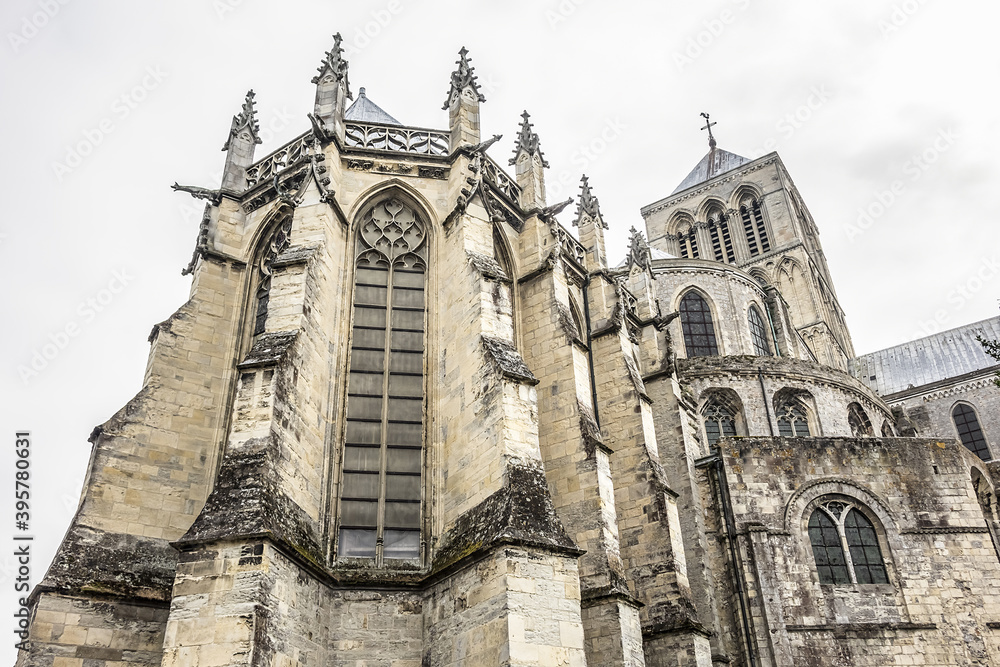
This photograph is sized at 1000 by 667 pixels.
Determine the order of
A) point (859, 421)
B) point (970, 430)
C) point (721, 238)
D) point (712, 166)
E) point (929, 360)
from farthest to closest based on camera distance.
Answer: point (712, 166)
point (721, 238)
point (929, 360)
point (970, 430)
point (859, 421)

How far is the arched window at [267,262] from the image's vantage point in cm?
1436

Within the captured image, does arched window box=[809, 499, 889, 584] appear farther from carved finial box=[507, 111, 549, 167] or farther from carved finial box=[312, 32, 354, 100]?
carved finial box=[312, 32, 354, 100]

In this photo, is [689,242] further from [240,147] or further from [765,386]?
[240,147]

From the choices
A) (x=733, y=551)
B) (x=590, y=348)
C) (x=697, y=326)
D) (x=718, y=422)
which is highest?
(x=697, y=326)

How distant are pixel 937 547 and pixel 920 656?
2489 mm

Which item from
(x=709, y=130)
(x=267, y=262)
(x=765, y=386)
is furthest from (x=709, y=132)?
(x=267, y=262)

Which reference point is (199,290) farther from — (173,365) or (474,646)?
(474,646)

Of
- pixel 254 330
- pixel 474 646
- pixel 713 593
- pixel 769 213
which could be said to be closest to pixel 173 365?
pixel 254 330

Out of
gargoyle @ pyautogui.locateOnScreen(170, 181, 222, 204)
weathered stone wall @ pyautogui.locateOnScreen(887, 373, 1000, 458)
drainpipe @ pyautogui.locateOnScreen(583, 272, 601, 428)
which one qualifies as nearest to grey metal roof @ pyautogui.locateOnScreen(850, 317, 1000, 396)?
weathered stone wall @ pyautogui.locateOnScreen(887, 373, 1000, 458)

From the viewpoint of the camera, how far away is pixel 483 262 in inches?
514

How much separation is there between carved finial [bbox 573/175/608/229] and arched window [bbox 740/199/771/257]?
87.4ft

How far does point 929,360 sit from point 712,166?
16974mm

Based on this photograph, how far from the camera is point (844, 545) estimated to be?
1755 cm

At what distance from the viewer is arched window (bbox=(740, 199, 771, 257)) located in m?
43.7
